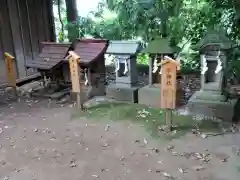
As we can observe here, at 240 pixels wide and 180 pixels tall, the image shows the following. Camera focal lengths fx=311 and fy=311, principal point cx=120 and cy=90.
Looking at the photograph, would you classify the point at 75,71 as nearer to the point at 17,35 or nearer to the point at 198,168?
the point at 198,168

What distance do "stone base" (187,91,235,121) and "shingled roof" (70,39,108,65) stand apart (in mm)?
1883

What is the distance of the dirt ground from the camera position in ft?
11.2

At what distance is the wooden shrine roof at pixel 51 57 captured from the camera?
19.6 feet

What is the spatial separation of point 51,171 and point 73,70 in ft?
6.87

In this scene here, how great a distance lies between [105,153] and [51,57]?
2.91 m

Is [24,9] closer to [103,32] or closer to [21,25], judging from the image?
[21,25]

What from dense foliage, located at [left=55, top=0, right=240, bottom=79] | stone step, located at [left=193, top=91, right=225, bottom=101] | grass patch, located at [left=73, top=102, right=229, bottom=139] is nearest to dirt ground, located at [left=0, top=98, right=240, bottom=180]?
grass patch, located at [left=73, top=102, right=229, bottom=139]

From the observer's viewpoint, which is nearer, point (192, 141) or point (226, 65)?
point (192, 141)

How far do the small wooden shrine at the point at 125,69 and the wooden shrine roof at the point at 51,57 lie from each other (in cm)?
105

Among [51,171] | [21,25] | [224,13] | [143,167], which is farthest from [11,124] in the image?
[224,13]

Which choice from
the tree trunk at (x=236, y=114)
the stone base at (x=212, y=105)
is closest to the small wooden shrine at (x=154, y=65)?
the stone base at (x=212, y=105)

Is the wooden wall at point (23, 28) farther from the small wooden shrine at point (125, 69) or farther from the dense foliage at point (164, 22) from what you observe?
the small wooden shrine at point (125, 69)

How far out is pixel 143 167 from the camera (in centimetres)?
353

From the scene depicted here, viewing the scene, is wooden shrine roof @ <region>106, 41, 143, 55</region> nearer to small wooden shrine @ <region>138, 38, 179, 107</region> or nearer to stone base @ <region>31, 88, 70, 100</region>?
small wooden shrine @ <region>138, 38, 179, 107</region>
